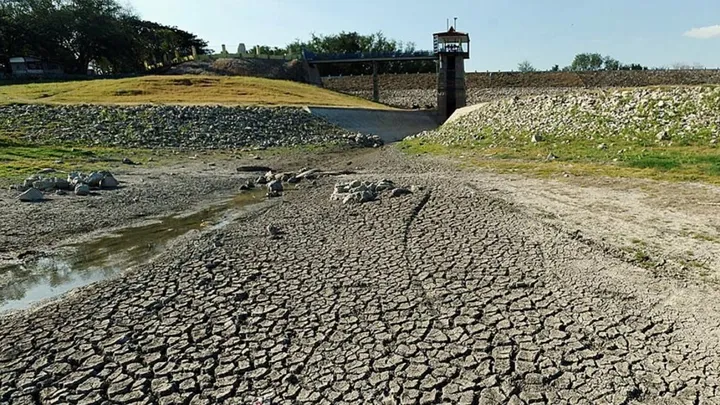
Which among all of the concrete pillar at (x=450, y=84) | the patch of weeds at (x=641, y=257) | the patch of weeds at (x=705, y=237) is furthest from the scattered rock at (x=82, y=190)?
the concrete pillar at (x=450, y=84)

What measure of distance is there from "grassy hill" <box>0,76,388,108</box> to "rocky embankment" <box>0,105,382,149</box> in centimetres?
487

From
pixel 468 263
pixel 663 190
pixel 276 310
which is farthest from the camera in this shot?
pixel 663 190

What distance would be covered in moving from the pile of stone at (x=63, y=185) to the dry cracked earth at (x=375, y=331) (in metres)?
6.47

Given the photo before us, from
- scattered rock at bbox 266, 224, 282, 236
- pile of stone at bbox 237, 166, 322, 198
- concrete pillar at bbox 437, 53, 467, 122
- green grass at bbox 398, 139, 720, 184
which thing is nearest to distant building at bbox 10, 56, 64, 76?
concrete pillar at bbox 437, 53, 467, 122

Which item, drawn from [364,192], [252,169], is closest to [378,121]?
[252,169]

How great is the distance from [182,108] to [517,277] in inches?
1098

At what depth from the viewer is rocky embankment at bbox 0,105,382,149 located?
23359mm

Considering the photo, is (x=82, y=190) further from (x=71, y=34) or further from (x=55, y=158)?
(x=71, y=34)

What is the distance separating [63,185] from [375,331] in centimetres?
1144

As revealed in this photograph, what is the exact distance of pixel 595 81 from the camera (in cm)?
6356

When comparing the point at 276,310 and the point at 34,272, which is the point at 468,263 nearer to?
the point at 276,310

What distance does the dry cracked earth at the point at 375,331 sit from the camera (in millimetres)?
4270

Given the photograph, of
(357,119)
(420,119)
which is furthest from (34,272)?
(420,119)

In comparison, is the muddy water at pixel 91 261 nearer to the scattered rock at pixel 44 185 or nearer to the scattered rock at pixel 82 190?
the scattered rock at pixel 82 190
